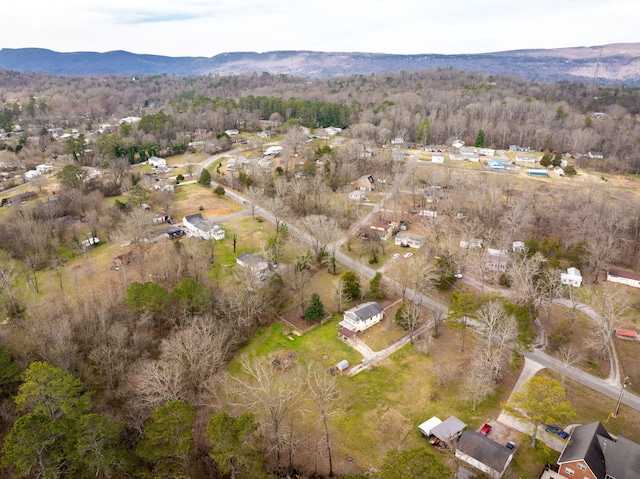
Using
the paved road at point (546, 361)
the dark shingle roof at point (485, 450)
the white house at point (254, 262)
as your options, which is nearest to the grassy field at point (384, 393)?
the dark shingle roof at point (485, 450)

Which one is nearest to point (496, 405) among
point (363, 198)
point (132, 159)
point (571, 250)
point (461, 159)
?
point (571, 250)

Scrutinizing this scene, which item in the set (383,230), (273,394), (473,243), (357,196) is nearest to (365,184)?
(357,196)

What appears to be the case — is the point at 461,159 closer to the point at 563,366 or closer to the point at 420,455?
the point at 563,366

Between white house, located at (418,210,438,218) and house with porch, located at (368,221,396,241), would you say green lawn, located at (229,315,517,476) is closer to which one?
house with porch, located at (368,221,396,241)

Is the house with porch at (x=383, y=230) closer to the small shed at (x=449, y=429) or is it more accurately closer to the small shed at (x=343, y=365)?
the small shed at (x=343, y=365)

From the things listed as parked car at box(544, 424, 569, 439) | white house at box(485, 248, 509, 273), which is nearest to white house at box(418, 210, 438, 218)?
white house at box(485, 248, 509, 273)

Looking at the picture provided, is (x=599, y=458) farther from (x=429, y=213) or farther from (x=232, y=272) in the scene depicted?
(x=429, y=213)
